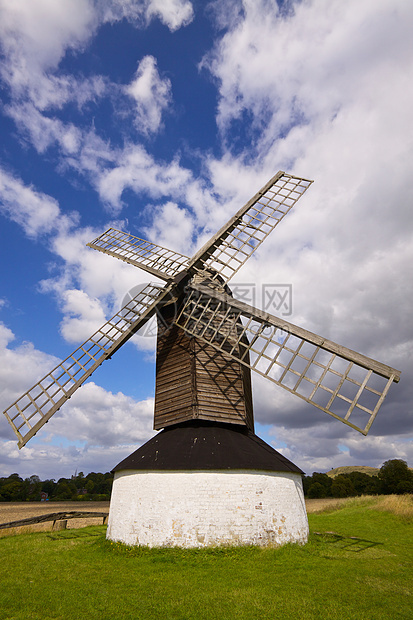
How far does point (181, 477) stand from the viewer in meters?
12.1

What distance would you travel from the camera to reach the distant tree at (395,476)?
41034 millimetres

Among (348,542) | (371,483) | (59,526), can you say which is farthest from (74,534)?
(371,483)

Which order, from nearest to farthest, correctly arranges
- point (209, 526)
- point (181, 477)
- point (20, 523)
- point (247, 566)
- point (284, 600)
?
point (284, 600), point (247, 566), point (209, 526), point (181, 477), point (20, 523)

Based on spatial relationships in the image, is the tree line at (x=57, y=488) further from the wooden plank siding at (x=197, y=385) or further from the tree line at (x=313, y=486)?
the wooden plank siding at (x=197, y=385)

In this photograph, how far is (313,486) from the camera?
6025 centimetres

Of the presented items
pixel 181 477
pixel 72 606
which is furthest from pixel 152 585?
pixel 181 477

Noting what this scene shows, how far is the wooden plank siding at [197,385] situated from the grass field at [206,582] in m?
4.78

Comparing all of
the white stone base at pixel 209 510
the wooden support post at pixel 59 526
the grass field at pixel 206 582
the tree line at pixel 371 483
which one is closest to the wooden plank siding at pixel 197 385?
the white stone base at pixel 209 510

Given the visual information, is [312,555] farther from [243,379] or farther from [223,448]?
[243,379]

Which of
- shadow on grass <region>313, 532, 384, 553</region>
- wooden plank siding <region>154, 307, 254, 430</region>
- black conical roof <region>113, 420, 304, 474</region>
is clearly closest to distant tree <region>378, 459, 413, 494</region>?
shadow on grass <region>313, 532, 384, 553</region>

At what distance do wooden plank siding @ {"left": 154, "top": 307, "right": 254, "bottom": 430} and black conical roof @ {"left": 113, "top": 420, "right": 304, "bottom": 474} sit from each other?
47cm

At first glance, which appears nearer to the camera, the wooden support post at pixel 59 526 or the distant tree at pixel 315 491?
the wooden support post at pixel 59 526

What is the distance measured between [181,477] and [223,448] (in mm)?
1843

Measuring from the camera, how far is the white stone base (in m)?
11.4
